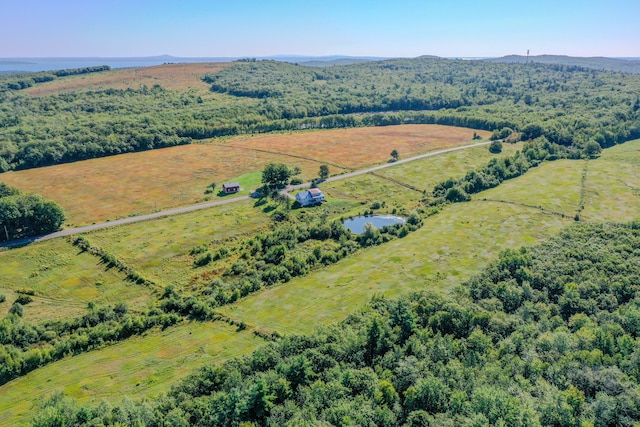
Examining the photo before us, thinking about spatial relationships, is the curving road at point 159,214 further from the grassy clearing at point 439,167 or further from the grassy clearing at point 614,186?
the grassy clearing at point 614,186

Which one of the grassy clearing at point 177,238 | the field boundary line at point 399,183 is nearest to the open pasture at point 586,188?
the field boundary line at point 399,183

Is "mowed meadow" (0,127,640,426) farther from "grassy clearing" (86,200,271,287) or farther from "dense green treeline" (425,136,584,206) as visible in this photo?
"dense green treeline" (425,136,584,206)

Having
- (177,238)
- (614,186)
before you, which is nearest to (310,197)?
(177,238)

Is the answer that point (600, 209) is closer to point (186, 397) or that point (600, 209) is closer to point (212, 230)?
point (212, 230)

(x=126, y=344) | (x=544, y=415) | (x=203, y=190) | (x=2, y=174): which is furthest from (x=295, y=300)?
(x=2, y=174)

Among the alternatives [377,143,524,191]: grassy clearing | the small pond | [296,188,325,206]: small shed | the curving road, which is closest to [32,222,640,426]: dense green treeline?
the small pond

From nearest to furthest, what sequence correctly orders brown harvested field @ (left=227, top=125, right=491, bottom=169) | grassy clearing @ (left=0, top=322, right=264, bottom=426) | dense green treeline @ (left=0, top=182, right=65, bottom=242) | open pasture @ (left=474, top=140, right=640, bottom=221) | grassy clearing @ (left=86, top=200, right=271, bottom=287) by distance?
1. grassy clearing @ (left=0, top=322, right=264, bottom=426)
2. grassy clearing @ (left=86, top=200, right=271, bottom=287)
3. dense green treeline @ (left=0, top=182, right=65, bottom=242)
4. open pasture @ (left=474, top=140, right=640, bottom=221)
5. brown harvested field @ (left=227, top=125, right=491, bottom=169)
